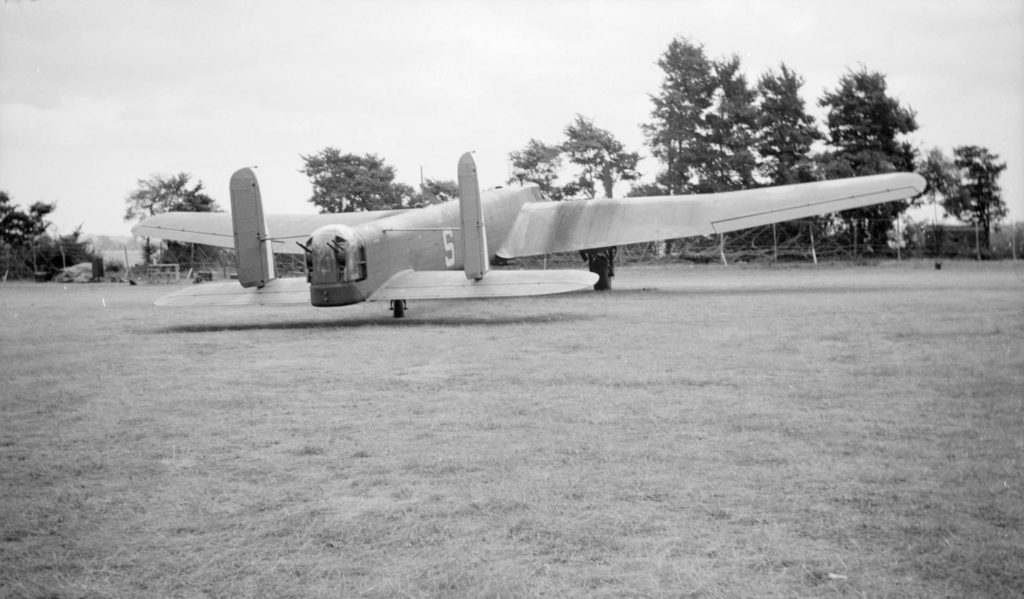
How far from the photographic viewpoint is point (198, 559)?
3.08 m

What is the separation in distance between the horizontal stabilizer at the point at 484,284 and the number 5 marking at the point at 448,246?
196 centimetres

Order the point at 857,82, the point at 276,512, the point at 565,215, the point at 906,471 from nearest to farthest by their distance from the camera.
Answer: the point at 276,512 → the point at 906,471 → the point at 565,215 → the point at 857,82

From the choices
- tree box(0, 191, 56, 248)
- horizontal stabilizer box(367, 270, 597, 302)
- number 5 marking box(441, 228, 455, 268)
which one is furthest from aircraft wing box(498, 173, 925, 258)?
tree box(0, 191, 56, 248)

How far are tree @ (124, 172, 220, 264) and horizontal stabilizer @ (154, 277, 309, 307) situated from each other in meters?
25.4

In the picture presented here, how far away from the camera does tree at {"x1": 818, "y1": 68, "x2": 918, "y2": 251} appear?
89.0ft

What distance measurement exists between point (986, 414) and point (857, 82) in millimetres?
23924

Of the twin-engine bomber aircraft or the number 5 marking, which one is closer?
the twin-engine bomber aircraft

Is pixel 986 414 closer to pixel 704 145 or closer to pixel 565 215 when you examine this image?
pixel 565 215

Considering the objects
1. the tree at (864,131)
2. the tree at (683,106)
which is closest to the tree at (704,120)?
the tree at (683,106)

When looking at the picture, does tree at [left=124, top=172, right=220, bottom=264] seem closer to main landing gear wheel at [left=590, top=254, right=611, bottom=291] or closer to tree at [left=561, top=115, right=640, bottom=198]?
tree at [left=561, top=115, right=640, bottom=198]

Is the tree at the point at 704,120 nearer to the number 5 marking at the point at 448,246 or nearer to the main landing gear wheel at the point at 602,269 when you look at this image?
the main landing gear wheel at the point at 602,269

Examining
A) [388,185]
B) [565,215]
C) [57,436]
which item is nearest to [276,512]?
[57,436]

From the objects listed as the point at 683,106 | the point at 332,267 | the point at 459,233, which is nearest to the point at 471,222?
the point at 332,267

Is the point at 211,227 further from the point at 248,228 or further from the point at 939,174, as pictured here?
the point at 939,174
